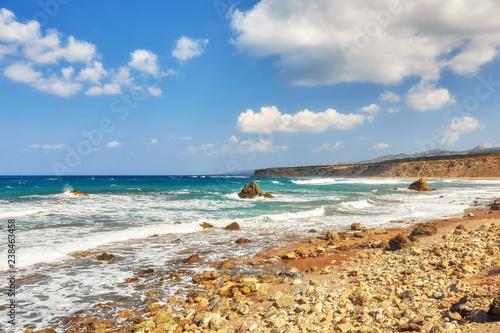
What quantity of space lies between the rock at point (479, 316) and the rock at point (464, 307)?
0.56 ft

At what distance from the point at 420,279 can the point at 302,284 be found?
102 inches

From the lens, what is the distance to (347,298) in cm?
574

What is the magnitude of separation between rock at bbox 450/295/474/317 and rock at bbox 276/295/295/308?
2.75 metres

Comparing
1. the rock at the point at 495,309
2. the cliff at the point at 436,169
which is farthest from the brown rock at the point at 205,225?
the cliff at the point at 436,169

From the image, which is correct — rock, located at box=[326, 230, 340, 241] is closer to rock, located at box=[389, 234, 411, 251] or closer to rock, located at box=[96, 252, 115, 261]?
rock, located at box=[389, 234, 411, 251]

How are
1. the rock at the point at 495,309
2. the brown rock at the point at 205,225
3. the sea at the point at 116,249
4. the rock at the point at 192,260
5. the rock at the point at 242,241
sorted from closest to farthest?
1. the rock at the point at 495,309
2. the sea at the point at 116,249
3. the rock at the point at 192,260
4. the rock at the point at 242,241
5. the brown rock at the point at 205,225

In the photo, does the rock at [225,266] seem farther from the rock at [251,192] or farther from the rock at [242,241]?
the rock at [251,192]

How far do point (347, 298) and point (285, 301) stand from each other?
1.24 m

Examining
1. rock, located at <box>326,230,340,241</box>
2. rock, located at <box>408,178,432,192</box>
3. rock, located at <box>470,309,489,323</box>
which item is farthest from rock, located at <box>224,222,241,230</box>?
rock, located at <box>408,178,432,192</box>

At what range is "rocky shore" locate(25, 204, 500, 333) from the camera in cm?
435

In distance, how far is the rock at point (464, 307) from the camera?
A: 13.3ft

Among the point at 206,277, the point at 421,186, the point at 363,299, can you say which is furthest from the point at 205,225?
the point at 421,186

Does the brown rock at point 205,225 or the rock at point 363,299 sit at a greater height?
→ the rock at point 363,299

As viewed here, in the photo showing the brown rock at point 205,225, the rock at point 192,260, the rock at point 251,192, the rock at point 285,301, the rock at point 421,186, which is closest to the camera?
the rock at point 285,301
